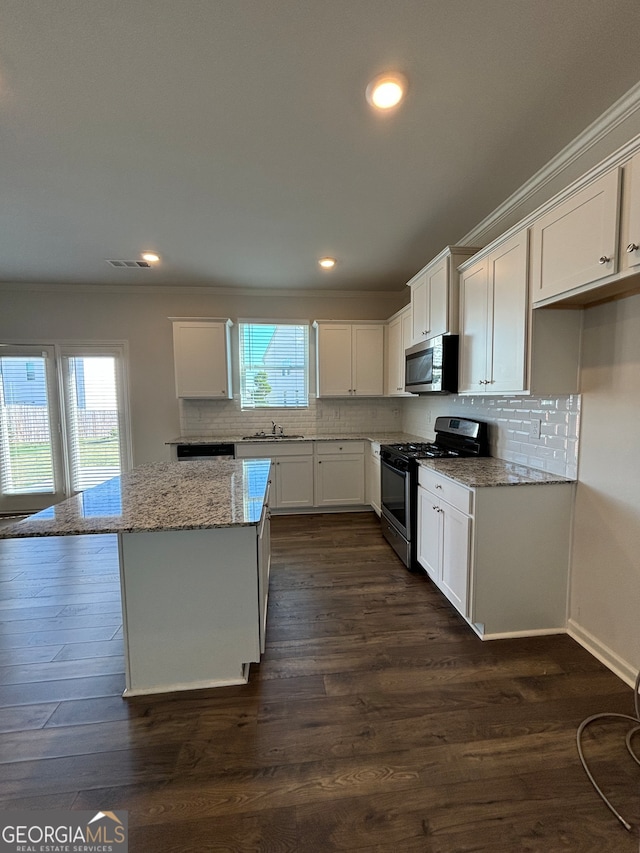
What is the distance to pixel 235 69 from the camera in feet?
4.92

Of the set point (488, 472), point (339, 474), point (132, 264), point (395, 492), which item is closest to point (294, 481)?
point (339, 474)

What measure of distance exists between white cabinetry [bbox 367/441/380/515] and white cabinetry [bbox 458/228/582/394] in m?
1.60

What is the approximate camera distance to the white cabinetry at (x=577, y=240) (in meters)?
1.45

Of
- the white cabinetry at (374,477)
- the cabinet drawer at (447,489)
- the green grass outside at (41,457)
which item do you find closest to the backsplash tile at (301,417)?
the white cabinetry at (374,477)

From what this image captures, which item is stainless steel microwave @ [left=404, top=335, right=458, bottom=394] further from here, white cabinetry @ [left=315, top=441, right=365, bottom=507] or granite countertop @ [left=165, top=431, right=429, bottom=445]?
white cabinetry @ [left=315, top=441, right=365, bottom=507]

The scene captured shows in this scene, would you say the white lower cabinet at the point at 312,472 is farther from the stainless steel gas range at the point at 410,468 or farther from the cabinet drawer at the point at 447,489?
the cabinet drawer at the point at 447,489

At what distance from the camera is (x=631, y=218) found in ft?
4.49

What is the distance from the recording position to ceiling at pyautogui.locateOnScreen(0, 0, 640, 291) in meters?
1.30

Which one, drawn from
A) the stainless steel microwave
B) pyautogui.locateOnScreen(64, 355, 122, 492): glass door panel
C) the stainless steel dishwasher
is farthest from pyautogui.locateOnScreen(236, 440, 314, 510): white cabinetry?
pyautogui.locateOnScreen(64, 355, 122, 492): glass door panel

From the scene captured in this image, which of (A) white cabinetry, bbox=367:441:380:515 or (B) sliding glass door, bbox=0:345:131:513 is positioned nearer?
(A) white cabinetry, bbox=367:441:380:515

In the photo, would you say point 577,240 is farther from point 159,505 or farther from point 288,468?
point 288,468

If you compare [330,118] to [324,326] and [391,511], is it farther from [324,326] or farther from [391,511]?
[391,511]

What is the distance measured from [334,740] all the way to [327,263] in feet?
12.2

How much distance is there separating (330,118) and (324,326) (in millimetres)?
2605
